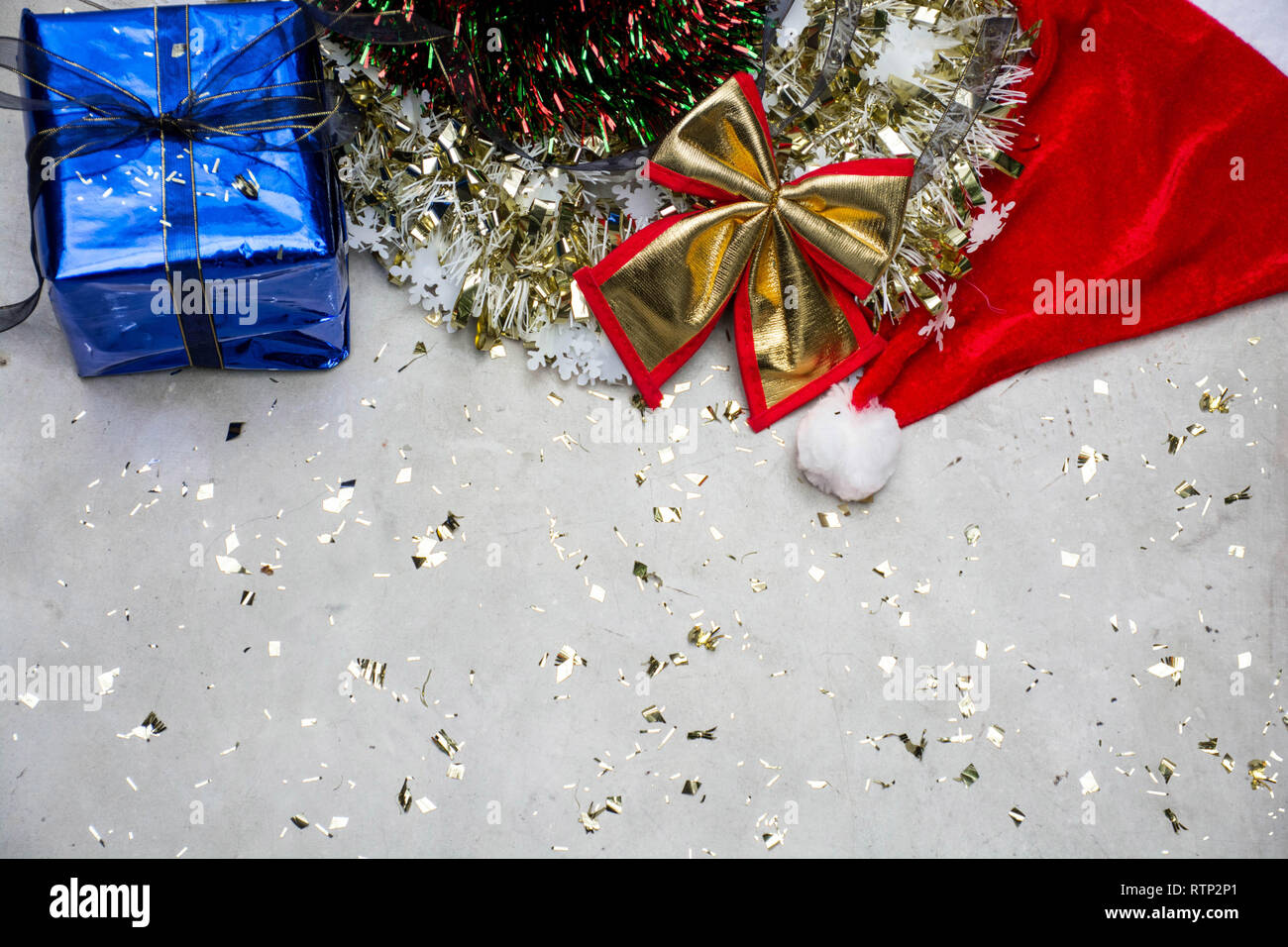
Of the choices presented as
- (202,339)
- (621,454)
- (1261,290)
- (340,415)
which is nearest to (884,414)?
(621,454)

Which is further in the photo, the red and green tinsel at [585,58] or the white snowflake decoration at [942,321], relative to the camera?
the white snowflake decoration at [942,321]

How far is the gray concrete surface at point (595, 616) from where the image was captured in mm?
987

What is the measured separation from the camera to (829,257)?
974 mm

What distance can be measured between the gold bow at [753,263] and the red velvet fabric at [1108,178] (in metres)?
0.10

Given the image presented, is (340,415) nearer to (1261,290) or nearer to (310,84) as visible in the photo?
(310,84)

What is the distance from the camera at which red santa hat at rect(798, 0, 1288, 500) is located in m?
1.06

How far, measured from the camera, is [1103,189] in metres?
1.06

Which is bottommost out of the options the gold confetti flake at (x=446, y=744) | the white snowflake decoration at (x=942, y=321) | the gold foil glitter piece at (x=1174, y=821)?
the gold foil glitter piece at (x=1174, y=821)

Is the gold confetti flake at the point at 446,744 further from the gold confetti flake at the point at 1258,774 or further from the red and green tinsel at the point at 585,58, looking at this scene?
the gold confetti flake at the point at 1258,774

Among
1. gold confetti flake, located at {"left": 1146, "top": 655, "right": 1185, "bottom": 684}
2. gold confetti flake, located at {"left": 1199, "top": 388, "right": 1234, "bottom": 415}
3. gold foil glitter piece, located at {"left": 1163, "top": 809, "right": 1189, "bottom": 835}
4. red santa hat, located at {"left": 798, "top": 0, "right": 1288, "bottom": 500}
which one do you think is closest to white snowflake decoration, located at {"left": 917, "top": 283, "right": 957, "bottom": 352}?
red santa hat, located at {"left": 798, "top": 0, "right": 1288, "bottom": 500}

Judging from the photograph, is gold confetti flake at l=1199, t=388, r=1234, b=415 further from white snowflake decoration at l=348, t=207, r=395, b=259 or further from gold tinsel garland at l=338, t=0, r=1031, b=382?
white snowflake decoration at l=348, t=207, r=395, b=259

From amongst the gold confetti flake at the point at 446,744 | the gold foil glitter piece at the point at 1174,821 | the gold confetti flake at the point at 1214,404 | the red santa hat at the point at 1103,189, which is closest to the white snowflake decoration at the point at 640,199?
the red santa hat at the point at 1103,189

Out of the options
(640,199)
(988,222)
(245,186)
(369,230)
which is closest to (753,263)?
(640,199)

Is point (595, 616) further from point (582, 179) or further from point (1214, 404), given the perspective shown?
point (1214, 404)
